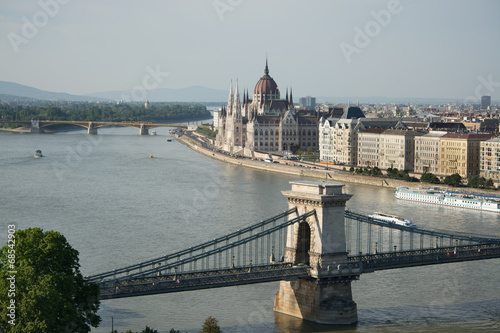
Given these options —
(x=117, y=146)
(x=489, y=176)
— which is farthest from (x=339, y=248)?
(x=117, y=146)

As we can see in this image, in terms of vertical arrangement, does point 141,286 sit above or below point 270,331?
above

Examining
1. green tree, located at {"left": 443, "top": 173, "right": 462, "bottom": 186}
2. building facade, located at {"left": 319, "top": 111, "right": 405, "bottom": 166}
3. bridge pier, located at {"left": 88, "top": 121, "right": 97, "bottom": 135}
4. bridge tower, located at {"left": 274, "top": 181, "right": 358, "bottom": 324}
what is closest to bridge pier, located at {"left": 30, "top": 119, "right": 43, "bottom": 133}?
bridge pier, located at {"left": 88, "top": 121, "right": 97, "bottom": 135}

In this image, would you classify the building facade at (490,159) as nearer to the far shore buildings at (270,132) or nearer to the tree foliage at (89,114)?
the far shore buildings at (270,132)

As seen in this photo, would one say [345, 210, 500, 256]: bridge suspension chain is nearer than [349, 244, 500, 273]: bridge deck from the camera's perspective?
No

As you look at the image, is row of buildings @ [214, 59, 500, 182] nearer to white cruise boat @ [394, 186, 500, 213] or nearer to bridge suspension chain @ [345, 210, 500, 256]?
white cruise boat @ [394, 186, 500, 213]

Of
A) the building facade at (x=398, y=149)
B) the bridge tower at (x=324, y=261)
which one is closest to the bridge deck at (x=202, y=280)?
the bridge tower at (x=324, y=261)

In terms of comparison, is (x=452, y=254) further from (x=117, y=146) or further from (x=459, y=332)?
(x=117, y=146)
